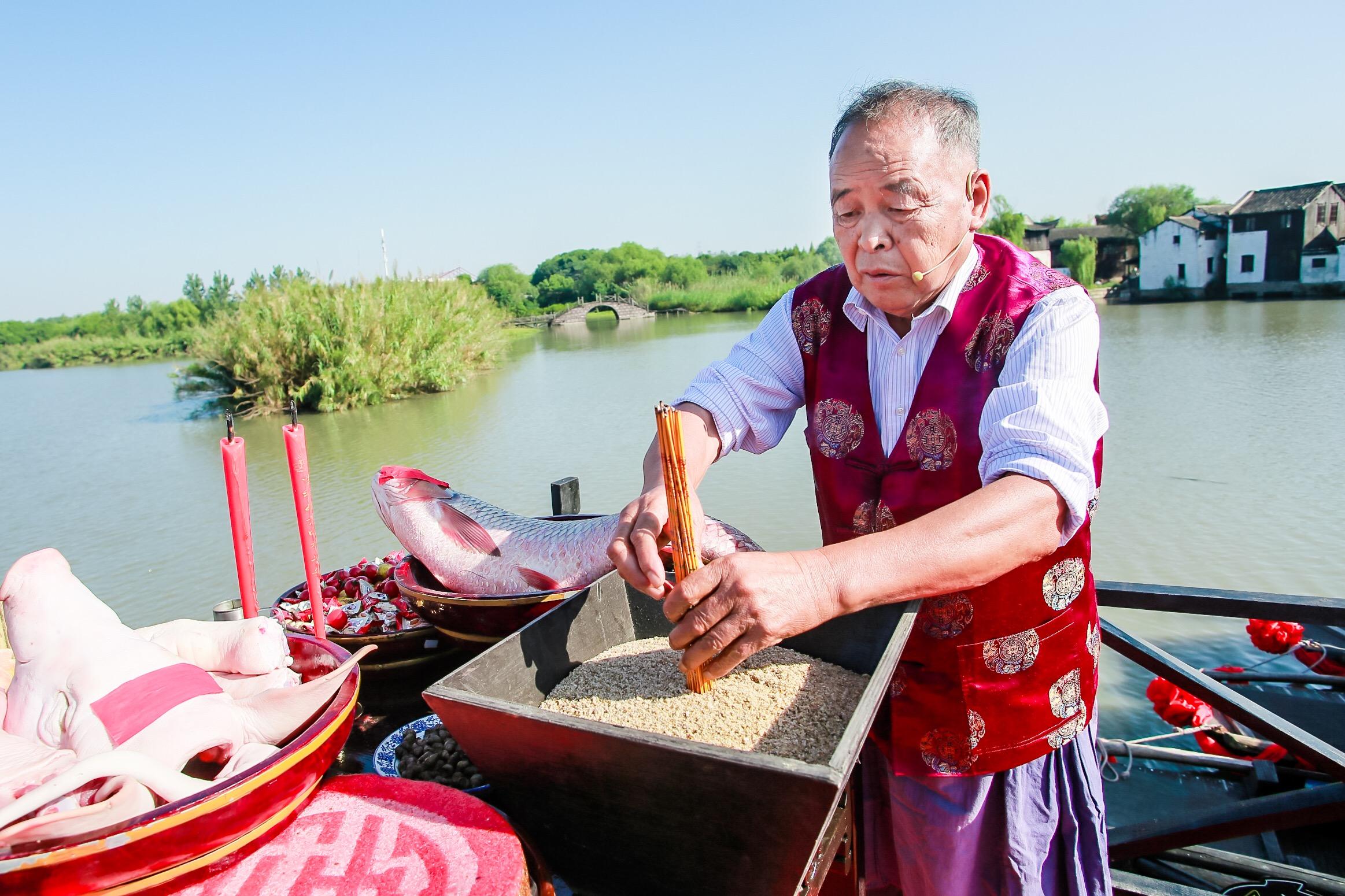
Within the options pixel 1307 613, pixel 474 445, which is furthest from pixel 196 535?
pixel 1307 613

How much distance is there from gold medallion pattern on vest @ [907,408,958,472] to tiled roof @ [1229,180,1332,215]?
34.1 meters

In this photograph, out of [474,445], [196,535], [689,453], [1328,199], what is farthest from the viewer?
[1328,199]

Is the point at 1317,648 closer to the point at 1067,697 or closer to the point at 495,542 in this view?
the point at 1067,697

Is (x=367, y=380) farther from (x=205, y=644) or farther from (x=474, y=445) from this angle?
(x=205, y=644)

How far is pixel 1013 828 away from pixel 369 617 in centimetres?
140

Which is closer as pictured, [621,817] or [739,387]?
[621,817]

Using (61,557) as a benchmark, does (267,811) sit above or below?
below

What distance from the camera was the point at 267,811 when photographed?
2.73 ft

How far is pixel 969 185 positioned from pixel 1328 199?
3506 cm

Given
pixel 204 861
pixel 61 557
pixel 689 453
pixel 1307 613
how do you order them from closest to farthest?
1. pixel 204 861
2. pixel 61 557
3. pixel 689 453
4. pixel 1307 613

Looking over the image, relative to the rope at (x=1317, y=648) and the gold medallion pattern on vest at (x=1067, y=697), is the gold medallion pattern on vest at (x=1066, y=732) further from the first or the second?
the rope at (x=1317, y=648)

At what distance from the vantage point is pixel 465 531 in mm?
2068

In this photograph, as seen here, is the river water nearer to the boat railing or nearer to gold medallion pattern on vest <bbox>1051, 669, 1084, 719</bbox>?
the boat railing

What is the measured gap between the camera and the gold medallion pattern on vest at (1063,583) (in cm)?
124
